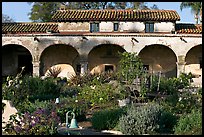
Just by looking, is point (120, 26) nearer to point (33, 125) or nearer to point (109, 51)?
point (109, 51)

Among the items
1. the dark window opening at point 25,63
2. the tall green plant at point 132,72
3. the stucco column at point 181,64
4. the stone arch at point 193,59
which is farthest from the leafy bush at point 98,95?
the dark window opening at point 25,63

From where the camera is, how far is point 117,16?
99.7 feet

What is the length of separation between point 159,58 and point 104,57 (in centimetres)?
436

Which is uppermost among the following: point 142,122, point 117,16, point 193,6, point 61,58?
point 193,6

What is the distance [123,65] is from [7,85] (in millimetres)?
10707

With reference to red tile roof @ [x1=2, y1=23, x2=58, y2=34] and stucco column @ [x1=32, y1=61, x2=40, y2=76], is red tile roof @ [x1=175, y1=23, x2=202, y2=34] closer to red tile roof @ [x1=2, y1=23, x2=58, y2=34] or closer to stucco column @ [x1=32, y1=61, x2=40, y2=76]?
red tile roof @ [x1=2, y1=23, x2=58, y2=34]

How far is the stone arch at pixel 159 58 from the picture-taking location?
3003cm

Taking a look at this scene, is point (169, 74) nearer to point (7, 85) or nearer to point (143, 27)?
point (143, 27)

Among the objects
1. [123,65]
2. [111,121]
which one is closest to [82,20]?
[123,65]

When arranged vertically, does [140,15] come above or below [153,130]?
above

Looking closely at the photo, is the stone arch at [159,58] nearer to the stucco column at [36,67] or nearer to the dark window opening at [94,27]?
the dark window opening at [94,27]

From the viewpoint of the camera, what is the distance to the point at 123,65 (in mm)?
23125

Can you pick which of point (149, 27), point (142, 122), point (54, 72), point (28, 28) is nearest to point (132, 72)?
point (54, 72)

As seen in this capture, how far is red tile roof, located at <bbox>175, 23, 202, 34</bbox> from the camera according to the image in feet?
97.3
